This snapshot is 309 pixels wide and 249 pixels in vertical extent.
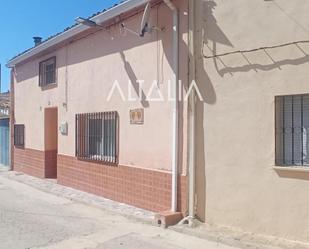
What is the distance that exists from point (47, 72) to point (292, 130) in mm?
10190

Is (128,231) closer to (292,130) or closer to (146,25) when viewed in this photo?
(292,130)

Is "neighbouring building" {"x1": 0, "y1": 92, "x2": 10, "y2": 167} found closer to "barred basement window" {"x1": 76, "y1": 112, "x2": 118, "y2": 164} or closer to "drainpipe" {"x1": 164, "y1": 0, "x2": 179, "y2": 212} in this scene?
"barred basement window" {"x1": 76, "y1": 112, "x2": 118, "y2": 164}

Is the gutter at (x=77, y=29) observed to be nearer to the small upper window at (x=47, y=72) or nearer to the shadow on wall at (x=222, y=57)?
the small upper window at (x=47, y=72)

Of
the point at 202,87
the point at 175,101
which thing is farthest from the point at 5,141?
the point at 202,87

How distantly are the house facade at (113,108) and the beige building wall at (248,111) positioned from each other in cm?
63

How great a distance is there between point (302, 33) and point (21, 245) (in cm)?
525

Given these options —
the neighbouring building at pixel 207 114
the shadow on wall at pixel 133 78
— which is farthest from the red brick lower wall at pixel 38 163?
the shadow on wall at pixel 133 78

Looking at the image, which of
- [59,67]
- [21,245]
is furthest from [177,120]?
[59,67]

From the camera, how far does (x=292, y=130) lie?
6.62 meters

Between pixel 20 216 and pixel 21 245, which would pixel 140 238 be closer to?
pixel 21 245

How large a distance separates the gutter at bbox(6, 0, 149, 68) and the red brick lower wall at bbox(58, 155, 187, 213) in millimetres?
3491

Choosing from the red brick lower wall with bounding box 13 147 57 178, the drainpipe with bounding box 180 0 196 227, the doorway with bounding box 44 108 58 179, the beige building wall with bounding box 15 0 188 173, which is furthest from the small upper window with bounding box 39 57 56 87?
the drainpipe with bounding box 180 0 196 227

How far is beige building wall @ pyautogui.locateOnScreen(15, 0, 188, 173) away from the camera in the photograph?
28.5ft

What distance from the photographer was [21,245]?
677 cm
